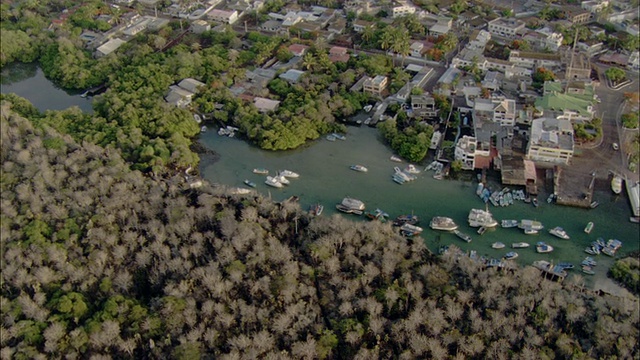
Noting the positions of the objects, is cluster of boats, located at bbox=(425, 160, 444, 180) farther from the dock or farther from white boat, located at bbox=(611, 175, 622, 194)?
white boat, located at bbox=(611, 175, 622, 194)

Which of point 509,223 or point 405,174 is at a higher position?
point 509,223

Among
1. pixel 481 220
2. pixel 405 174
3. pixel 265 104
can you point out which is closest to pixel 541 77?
pixel 405 174

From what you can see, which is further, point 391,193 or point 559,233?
point 391,193

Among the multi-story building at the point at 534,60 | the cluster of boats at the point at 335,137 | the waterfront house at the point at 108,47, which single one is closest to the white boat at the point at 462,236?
the cluster of boats at the point at 335,137

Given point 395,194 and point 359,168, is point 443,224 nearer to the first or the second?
point 395,194

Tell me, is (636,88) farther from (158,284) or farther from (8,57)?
(8,57)

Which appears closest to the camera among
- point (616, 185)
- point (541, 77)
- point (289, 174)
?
point (616, 185)

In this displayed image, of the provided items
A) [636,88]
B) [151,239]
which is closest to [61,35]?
[151,239]

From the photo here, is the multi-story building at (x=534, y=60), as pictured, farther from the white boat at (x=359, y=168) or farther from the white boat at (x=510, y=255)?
the white boat at (x=510, y=255)
